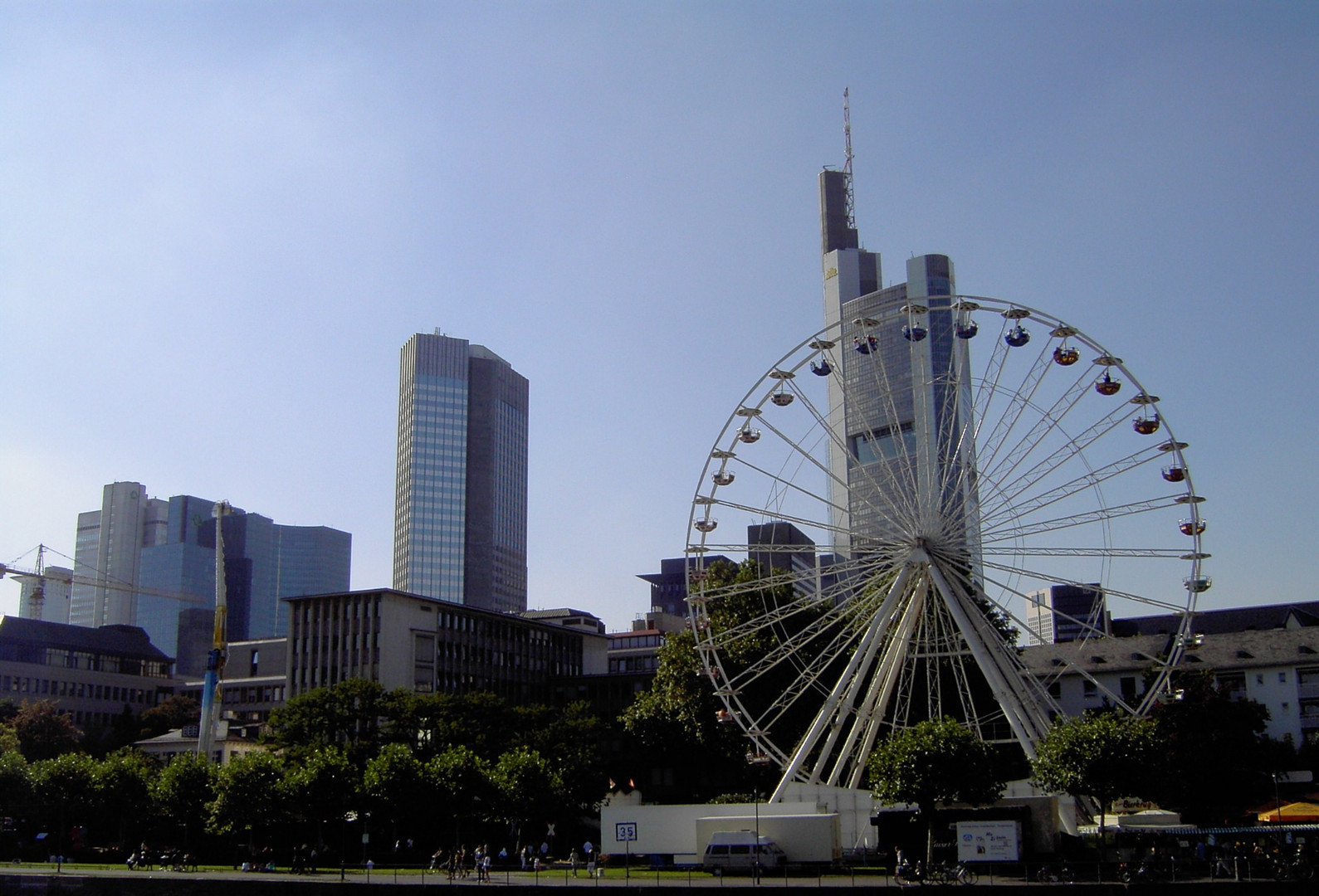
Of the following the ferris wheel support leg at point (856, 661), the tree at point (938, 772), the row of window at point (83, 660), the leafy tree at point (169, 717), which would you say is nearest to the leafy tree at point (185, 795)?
the ferris wheel support leg at point (856, 661)

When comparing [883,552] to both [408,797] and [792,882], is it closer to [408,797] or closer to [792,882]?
[792,882]

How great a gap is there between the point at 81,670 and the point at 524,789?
4089 inches

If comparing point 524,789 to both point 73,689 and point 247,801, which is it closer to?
point 247,801

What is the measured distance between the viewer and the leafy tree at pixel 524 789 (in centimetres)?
7562

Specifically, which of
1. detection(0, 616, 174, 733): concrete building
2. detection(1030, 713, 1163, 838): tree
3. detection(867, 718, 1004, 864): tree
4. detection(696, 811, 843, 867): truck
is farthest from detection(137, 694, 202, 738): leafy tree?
detection(1030, 713, 1163, 838): tree

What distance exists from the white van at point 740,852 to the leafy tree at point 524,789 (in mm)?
19004

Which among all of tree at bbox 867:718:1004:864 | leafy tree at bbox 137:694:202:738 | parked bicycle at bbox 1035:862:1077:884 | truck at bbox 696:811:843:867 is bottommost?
parked bicycle at bbox 1035:862:1077:884

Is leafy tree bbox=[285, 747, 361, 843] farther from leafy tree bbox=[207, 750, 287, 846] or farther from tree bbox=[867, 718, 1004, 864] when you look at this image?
tree bbox=[867, 718, 1004, 864]

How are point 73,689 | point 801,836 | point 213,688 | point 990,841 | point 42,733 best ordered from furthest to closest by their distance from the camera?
point 73,689
point 42,733
point 213,688
point 801,836
point 990,841

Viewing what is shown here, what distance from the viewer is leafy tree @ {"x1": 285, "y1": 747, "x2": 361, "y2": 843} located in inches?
2953

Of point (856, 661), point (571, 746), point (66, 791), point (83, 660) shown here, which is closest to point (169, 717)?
point (83, 660)

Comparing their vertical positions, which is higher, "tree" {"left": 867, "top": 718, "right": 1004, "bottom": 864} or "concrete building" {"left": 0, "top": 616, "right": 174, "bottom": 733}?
"concrete building" {"left": 0, "top": 616, "right": 174, "bottom": 733}

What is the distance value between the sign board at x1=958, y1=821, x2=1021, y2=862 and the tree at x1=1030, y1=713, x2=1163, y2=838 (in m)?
4.37

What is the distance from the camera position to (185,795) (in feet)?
264
